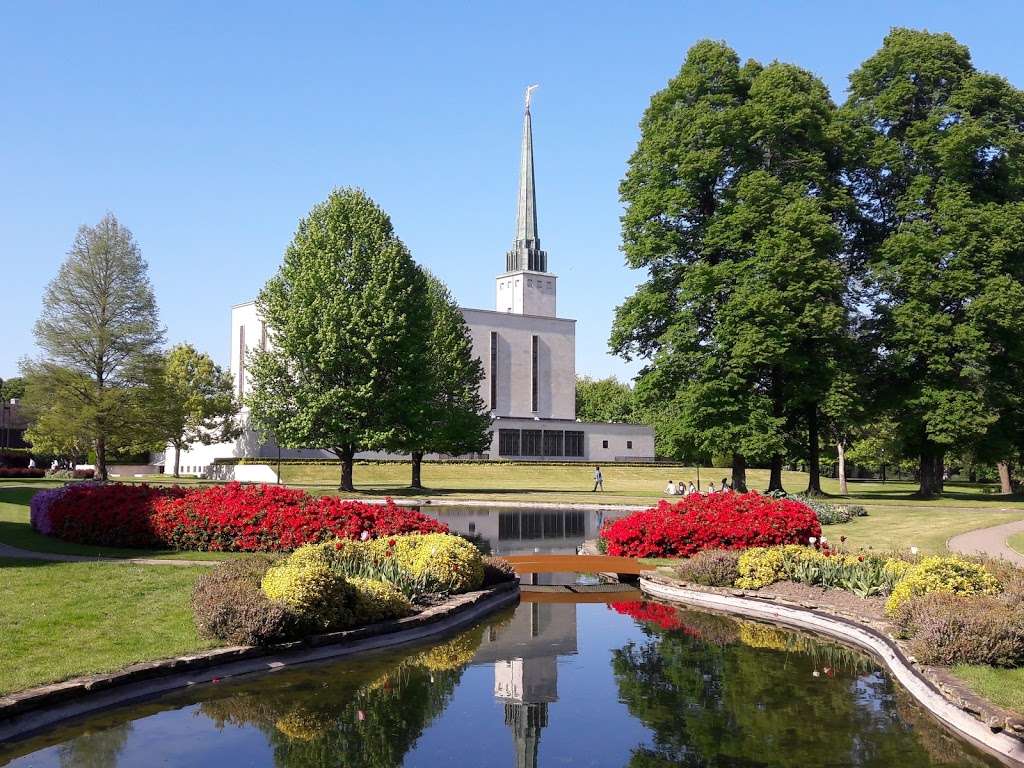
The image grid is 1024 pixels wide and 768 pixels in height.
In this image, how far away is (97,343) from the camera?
5034cm

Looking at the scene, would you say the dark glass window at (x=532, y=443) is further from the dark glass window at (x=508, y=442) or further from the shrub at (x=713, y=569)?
the shrub at (x=713, y=569)

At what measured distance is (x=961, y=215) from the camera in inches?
1624

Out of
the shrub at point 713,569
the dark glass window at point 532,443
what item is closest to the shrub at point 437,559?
the shrub at point 713,569

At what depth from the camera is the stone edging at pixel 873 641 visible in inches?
356

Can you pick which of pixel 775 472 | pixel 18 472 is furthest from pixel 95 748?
pixel 18 472

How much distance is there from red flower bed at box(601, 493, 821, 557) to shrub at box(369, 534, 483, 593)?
6.41 m

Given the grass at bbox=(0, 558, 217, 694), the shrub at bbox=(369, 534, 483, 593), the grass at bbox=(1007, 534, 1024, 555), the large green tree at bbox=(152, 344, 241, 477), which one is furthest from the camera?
the large green tree at bbox=(152, 344, 241, 477)

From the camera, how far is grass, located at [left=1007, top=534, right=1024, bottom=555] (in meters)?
23.1

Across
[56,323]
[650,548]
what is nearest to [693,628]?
[650,548]

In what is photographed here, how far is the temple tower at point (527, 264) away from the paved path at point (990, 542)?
93741 millimetres

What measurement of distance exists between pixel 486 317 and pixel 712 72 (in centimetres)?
5961

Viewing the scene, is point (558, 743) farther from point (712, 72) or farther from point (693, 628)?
point (712, 72)

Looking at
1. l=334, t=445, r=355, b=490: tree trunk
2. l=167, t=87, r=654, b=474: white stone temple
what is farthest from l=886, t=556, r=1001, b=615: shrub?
l=167, t=87, r=654, b=474: white stone temple

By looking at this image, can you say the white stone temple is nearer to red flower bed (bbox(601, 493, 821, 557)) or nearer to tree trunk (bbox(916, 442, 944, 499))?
tree trunk (bbox(916, 442, 944, 499))
